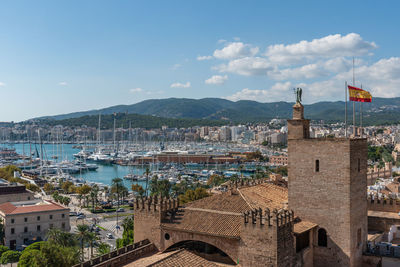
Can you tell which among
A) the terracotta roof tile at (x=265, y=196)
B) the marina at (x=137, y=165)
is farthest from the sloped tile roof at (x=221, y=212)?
the marina at (x=137, y=165)

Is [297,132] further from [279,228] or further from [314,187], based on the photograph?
[279,228]

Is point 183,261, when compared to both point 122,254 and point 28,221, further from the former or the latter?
point 28,221

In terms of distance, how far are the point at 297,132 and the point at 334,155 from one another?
250 centimetres

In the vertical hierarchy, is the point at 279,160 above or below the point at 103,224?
above

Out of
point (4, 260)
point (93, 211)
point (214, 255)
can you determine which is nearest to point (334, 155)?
point (214, 255)

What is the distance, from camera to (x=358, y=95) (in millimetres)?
22328

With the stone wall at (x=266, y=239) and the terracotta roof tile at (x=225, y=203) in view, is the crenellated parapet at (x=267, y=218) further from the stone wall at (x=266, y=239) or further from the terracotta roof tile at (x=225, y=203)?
the terracotta roof tile at (x=225, y=203)

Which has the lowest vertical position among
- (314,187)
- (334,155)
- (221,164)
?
(221,164)

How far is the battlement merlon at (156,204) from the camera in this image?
1898cm

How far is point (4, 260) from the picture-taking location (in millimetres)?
35344

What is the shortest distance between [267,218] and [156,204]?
5.89 metres

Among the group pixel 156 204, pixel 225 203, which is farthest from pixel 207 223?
pixel 156 204

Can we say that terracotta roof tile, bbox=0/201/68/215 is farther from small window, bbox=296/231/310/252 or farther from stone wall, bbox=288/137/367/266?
small window, bbox=296/231/310/252

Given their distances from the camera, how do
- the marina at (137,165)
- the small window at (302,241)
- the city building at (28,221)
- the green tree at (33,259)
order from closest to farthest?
the small window at (302,241) < the green tree at (33,259) < the city building at (28,221) < the marina at (137,165)
